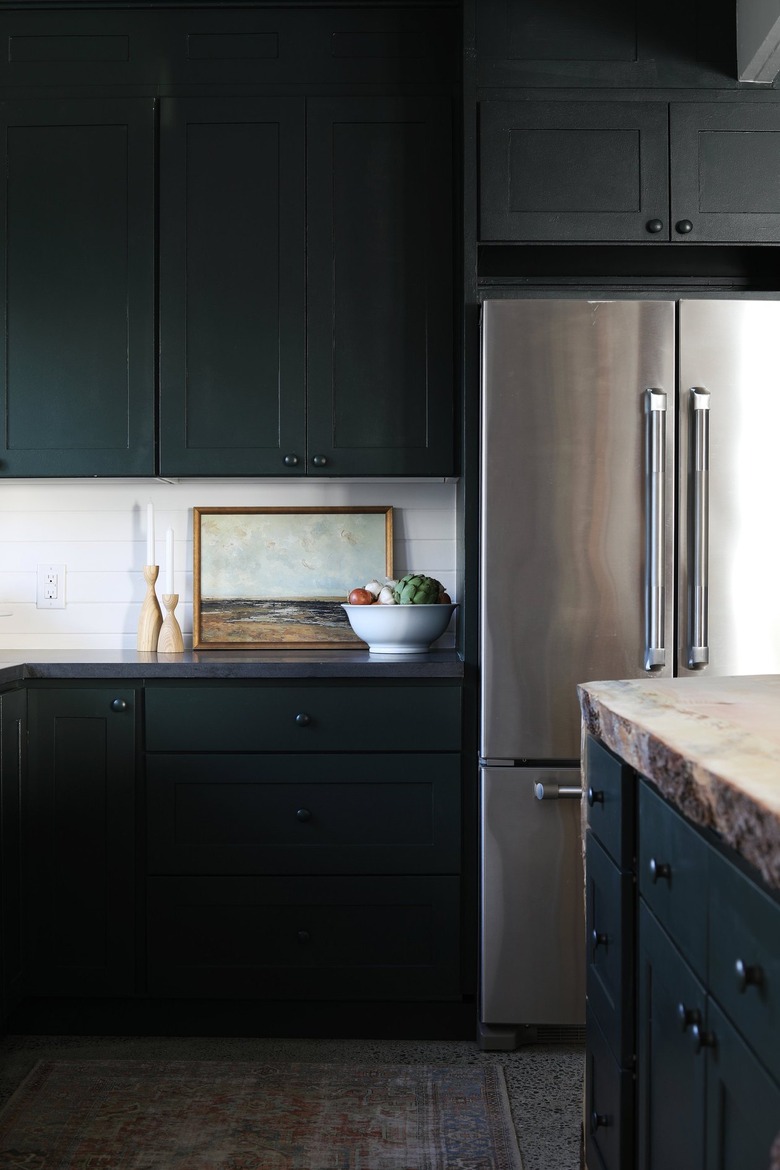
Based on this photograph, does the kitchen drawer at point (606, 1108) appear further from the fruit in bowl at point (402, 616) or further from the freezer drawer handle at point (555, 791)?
the fruit in bowl at point (402, 616)

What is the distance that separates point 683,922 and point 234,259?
82.8 inches

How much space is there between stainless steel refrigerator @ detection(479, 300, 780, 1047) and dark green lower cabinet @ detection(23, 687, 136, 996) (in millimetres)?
870

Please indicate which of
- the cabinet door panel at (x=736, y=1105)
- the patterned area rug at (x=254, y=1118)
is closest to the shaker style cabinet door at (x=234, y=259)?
the patterned area rug at (x=254, y=1118)

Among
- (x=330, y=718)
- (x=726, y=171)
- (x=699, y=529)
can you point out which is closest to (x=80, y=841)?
(x=330, y=718)

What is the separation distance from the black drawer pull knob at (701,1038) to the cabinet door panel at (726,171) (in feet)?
6.49

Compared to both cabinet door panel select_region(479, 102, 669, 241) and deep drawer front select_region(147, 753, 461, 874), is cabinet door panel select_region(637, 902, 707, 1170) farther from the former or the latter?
cabinet door panel select_region(479, 102, 669, 241)

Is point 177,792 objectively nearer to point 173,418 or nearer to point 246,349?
point 173,418

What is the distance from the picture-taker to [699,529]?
88.7 inches

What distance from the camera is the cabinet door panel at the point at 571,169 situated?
2.44 meters

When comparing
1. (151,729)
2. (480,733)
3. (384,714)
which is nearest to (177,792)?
(151,729)

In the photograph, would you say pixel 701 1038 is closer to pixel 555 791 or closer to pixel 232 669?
pixel 555 791

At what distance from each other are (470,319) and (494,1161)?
1.82m

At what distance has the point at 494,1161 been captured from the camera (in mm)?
1900

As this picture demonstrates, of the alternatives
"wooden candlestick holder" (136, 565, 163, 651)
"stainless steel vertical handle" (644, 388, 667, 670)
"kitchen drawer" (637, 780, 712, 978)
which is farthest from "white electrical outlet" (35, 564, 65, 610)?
"kitchen drawer" (637, 780, 712, 978)
